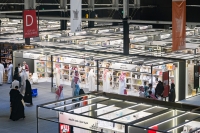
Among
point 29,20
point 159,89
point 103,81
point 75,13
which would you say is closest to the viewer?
point 75,13

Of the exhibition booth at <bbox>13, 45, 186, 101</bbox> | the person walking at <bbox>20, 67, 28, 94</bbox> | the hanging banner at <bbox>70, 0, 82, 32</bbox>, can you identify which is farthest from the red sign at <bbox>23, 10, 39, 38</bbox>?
the hanging banner at <bbox>70, 0, 82, 32</bbox>

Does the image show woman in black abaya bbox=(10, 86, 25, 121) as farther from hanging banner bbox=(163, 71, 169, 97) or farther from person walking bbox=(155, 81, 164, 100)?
hanging banner bbox=(163, 71, 169, 97)

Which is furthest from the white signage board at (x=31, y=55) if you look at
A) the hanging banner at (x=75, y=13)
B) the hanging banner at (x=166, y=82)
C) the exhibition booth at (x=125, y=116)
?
the exhibition booth at (x=125, y=116)

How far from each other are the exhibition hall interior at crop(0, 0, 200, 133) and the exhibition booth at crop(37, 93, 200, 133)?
25 mm

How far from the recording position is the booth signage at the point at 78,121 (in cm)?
1093

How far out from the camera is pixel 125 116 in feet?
38.0

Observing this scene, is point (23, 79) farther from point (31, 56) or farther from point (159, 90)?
point (159, 90)

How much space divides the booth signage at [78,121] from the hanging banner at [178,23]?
20.9ft

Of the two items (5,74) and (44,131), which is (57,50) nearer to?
(5,74)

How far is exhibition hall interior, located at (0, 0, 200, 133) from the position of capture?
455 inches

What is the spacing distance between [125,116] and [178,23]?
5920mm

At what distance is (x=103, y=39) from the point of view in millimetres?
28703

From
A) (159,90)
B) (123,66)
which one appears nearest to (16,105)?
(123,66)

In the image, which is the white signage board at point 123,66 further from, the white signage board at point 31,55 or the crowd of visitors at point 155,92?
the white signage board at point 31,55
